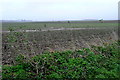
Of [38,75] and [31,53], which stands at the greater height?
[31,53]

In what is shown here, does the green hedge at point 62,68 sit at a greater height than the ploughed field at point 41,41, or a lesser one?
lesser

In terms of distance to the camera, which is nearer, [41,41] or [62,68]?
[62,68]

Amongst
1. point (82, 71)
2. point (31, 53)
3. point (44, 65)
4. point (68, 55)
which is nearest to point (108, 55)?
point (68, 55)

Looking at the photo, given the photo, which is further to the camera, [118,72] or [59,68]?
[59,68]

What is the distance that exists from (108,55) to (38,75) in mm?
3612

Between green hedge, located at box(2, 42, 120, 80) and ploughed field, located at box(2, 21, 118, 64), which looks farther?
ploughed field, located at box(2, 21, 118, 64)

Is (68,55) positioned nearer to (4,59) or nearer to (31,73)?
(31,73)

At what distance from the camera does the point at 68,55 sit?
278 inches

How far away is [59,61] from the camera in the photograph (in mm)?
6391

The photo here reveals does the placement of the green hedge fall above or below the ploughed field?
below

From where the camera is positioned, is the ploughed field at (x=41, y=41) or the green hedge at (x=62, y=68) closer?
the green hedge at (x=62, y=68)

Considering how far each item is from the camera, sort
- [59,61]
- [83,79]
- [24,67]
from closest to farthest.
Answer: [83,79] < [24,67] < [59,61]

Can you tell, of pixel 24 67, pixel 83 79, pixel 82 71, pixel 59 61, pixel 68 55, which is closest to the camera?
pixel 83 79

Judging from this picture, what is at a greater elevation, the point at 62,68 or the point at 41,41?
the point at 41,41
